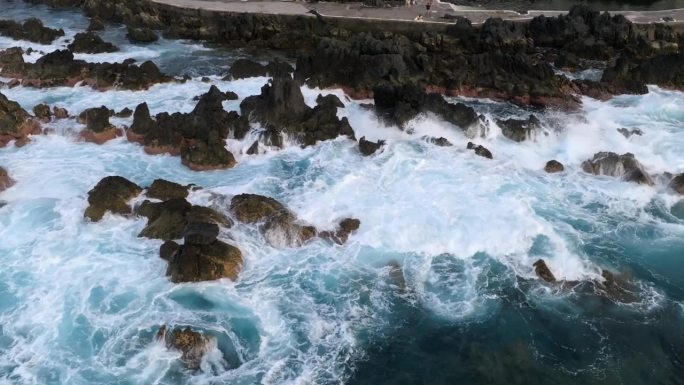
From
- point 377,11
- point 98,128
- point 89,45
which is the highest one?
point 377,11

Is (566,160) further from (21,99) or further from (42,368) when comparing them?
(21,99)

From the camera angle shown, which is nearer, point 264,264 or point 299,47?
point 264,264

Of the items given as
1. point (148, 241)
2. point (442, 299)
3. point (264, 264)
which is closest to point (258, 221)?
point (264, 264)

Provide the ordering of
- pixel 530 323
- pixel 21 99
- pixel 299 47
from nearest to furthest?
pixel 530 323
pixel 21 99
pixel 299 47

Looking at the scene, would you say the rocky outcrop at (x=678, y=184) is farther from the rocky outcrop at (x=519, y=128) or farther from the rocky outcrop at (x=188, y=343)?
the rocky outcrop at (x=188, y=343)

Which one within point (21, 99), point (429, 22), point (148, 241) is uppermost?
point (429, 22)

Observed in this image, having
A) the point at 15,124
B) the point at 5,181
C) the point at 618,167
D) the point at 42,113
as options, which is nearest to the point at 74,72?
the point at 42,113

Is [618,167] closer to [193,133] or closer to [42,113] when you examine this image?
[193,133]
